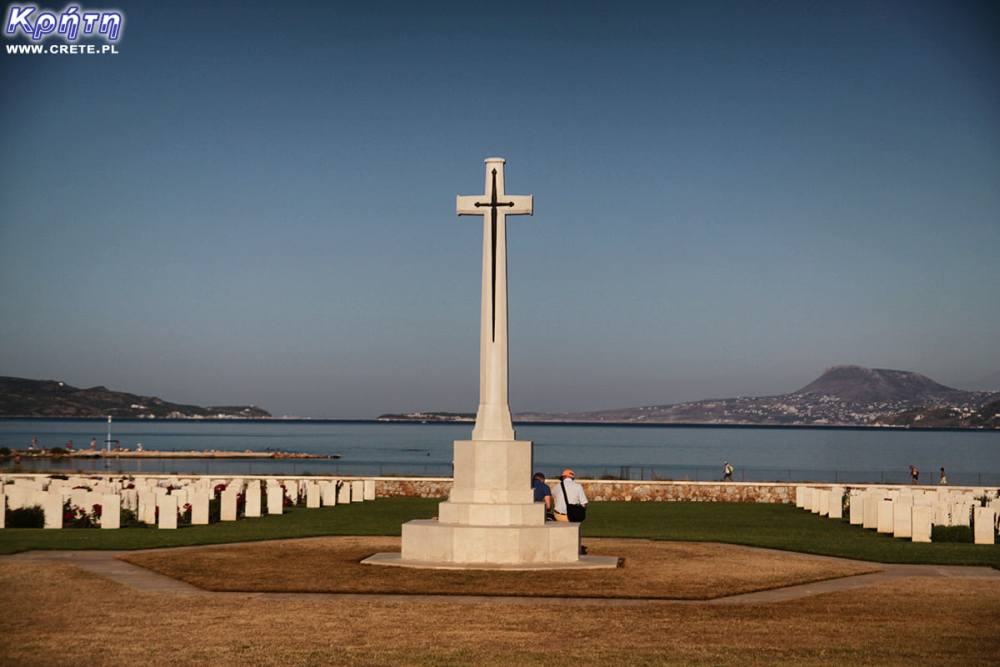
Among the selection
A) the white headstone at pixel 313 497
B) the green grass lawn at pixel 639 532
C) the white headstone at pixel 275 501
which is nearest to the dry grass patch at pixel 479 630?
the green grass lawn at pixel 639 532

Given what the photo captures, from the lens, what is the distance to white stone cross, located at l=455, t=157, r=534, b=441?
1867cm

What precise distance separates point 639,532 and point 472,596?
1142 cm

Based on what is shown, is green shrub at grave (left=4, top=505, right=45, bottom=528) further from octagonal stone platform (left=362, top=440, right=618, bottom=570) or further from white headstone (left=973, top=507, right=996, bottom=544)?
white headstone (left=973, top=507, right=996, bottom=544)

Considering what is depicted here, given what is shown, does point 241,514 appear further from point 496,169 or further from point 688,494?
point 688,494

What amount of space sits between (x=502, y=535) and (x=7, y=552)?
24.8 feet

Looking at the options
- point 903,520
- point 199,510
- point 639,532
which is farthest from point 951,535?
point 199,510

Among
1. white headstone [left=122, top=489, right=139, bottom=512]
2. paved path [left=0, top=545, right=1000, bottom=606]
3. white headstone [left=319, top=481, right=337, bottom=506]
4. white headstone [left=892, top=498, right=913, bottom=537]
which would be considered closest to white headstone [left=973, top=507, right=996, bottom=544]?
white headstone [left=892, top=498, right=913, bottom=537]

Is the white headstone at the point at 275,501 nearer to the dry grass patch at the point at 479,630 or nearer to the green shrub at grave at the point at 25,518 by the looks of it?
the green shrub at grave at the point at 25,518

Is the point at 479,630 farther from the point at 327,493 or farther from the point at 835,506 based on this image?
the point at 327,493

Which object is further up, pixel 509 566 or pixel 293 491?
pixel 509 566

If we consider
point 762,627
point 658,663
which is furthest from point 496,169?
point 658,663

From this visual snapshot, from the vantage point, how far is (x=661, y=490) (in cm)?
4247

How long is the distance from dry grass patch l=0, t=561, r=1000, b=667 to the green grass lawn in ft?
19.0

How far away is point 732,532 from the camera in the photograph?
26047mm
